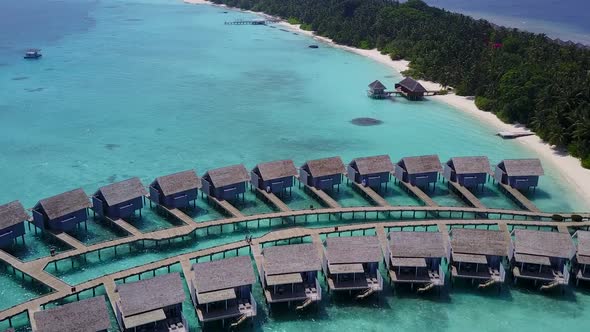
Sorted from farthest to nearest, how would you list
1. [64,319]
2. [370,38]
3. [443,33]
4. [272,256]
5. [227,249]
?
[370,38] < [443,33] < [227,249] < [272,256] < [64,319]

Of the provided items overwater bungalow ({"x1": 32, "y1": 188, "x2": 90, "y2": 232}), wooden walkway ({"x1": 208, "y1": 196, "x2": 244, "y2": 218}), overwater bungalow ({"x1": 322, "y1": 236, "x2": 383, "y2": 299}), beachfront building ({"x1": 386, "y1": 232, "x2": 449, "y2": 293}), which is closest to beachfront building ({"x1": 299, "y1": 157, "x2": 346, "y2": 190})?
wooden walkway ({"x1": 208, "y1": 196, "x2": 244, "y2": 218})

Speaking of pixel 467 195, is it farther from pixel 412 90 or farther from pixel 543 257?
pixel 412 90

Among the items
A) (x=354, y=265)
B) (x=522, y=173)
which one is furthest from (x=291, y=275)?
(x=522, y=173)

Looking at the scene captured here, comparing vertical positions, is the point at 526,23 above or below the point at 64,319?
above

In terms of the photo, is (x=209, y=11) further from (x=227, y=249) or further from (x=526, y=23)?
(x=227, y=249)

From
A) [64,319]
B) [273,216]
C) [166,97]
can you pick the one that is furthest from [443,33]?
[64,319]

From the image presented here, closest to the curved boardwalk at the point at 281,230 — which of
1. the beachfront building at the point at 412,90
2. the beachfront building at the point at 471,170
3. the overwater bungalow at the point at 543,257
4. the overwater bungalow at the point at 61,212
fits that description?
the overwater bungalow at the point at 61,212
